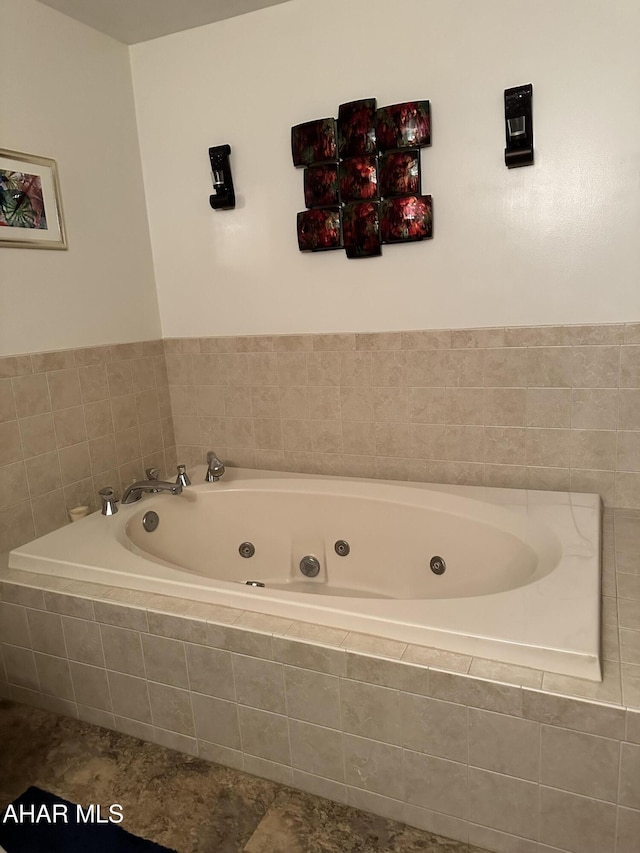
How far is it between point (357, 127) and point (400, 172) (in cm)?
25

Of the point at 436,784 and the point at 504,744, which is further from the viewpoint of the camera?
the point at 436,784

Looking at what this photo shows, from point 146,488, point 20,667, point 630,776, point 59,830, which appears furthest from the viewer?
point 146,488

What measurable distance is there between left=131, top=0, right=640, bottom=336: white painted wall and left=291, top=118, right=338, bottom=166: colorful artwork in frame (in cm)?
6

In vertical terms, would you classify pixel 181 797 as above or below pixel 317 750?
below

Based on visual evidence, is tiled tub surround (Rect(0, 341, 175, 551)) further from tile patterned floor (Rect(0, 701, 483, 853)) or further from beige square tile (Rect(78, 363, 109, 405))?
tile patterned floor (Rect(0, 701, 483, 853))

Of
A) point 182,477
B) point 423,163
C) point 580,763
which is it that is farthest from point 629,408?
point 182,477

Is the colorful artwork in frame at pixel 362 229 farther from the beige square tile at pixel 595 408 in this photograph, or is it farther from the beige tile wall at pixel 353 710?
the beige tile wall at pixel 353 710

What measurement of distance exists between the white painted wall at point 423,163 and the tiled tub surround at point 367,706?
1022mm

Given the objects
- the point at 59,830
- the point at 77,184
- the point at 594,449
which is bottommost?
the point at 59,830

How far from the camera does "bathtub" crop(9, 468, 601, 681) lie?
138cm

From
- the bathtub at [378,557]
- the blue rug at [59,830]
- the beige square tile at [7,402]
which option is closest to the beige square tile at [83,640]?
the bathtub at [378,557]

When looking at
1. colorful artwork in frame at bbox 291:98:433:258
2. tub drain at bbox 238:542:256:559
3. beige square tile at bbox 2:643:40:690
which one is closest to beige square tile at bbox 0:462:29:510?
beige square tile at bbox 2:643:40:690

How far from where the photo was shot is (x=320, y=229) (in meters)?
2.38

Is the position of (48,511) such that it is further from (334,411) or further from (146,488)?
(334,411)
